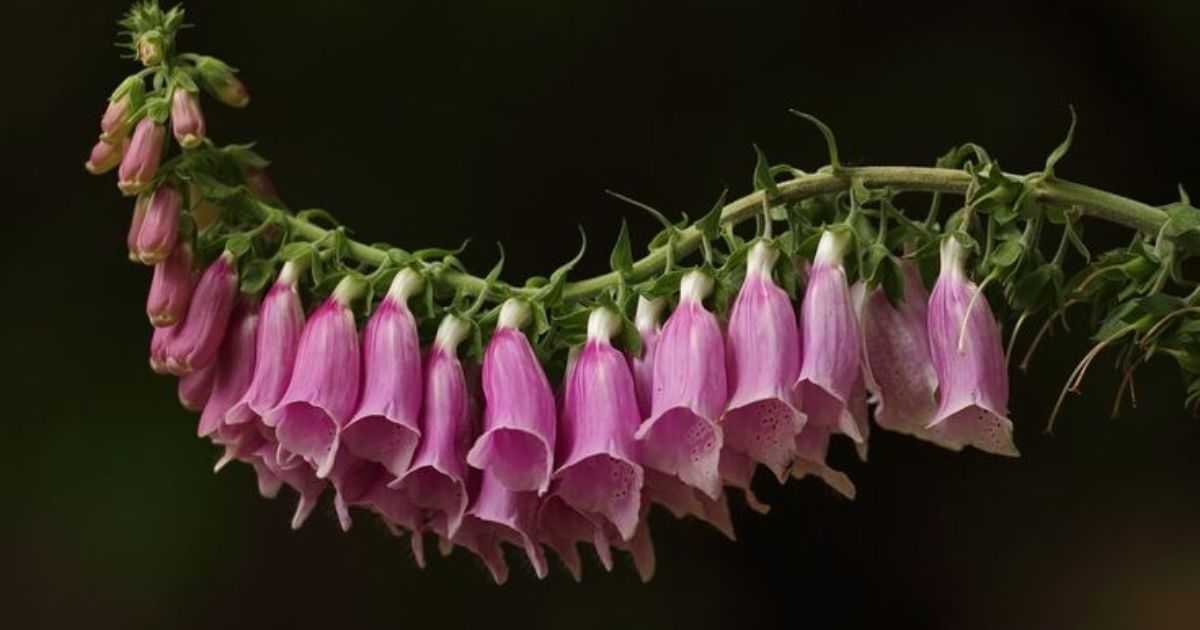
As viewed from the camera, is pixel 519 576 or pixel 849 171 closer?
pixel 849 171

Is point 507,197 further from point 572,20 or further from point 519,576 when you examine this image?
point 519,576

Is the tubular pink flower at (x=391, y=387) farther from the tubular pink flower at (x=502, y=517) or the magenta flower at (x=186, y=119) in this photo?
the magenta flower at (x=186, y=119)

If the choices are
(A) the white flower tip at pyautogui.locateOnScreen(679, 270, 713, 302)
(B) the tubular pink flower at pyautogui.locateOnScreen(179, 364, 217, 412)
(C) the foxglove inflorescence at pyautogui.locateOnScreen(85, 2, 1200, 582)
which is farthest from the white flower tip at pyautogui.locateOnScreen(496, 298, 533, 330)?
(B) the tubular pink flower at pyautogui.locateOnScreen(179, 364, 217, 412)

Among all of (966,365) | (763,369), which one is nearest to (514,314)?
(763,369)

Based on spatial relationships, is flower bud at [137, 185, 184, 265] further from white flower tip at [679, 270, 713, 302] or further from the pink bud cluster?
white flower tip at [679, 270, 713, 302]

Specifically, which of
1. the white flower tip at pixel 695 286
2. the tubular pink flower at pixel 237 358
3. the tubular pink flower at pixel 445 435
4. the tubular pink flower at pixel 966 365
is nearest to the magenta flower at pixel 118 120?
the tubular pink flower at pixel 237 358

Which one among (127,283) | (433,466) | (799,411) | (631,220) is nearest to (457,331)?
(433,466)

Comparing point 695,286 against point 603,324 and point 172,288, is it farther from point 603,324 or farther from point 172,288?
point 172,288
